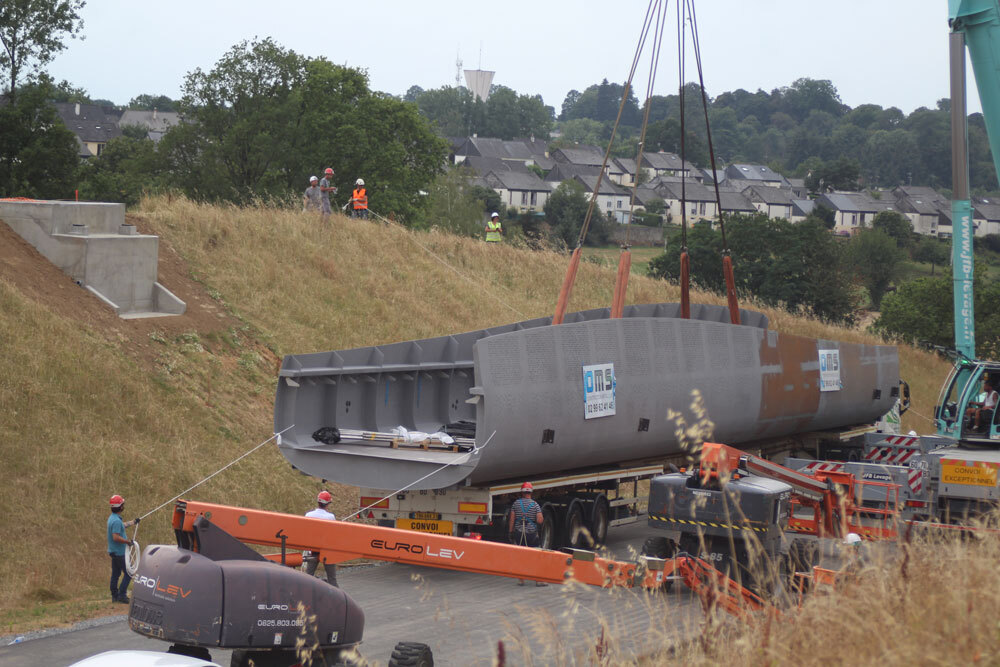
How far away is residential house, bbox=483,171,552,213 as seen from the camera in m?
137

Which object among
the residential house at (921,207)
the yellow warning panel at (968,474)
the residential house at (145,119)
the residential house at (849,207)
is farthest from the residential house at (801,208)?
the yellow warning panel at (968,474)

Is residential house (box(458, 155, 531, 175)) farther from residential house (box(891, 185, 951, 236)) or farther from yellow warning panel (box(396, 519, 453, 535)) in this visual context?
yellow warning panel (box(396, 519, 453, 535))

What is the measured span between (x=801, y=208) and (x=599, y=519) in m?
140

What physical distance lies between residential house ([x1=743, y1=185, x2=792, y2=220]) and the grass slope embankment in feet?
384

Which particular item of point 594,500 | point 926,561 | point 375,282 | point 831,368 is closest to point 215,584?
point 926,561

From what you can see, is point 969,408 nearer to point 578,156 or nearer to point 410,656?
point 410,656

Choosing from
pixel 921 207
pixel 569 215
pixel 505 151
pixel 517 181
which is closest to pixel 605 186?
pixel 517 181

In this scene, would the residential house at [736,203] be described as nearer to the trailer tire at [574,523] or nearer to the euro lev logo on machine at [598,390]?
the trailer tire at [574,523]

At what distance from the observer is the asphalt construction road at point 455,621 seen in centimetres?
1070

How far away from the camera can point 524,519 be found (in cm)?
1486

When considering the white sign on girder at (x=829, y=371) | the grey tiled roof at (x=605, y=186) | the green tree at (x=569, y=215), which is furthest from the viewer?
the grey tiled roof at (x=605, y=186)

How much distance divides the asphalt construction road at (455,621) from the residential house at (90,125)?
122280 mm

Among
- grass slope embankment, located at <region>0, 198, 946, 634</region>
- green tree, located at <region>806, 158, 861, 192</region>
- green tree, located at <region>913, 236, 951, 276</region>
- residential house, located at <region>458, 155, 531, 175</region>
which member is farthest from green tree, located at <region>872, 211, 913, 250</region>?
grass slope embankment, located at <region>0, 198, 946, 634</region>

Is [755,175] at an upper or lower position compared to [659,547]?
upper
